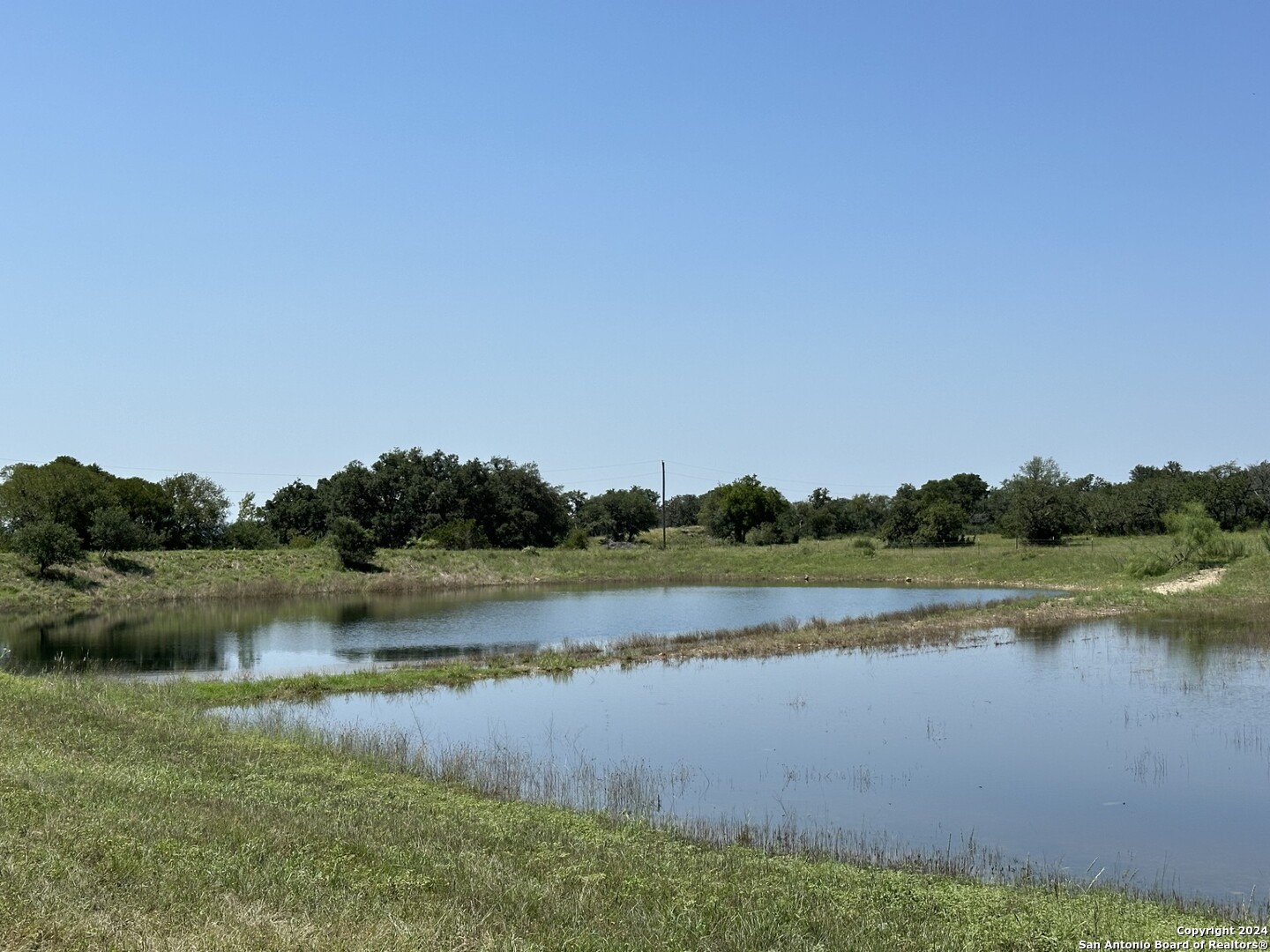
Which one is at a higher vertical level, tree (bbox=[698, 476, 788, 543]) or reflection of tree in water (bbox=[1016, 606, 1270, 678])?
tree (bbox=[698, 476, 788, 543])

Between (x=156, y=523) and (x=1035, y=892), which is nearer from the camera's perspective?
(x=1035, y=892)

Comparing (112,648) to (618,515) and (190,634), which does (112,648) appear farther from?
(618,515)

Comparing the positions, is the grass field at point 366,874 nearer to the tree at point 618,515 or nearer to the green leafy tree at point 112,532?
the green leafy tree at point 112,532

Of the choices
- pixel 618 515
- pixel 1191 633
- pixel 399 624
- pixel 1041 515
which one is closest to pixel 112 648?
pixel 399 624

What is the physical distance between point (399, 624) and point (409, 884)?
4052cm

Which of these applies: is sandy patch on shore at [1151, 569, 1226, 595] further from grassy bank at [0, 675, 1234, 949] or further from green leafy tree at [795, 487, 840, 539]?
green leafy tree at [795, 487, 840, 539]

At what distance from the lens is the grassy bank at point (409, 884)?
25.4 feet

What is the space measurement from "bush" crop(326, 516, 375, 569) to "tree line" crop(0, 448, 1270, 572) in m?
0.09

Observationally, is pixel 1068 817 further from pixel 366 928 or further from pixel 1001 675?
pixel 1001 675

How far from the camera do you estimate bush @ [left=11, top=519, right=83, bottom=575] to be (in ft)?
200

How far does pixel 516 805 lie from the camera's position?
49.0ft

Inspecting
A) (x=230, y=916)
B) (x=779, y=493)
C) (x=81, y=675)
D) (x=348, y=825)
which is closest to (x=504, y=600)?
(x=81, y=675)

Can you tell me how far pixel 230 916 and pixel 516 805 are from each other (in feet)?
24.4

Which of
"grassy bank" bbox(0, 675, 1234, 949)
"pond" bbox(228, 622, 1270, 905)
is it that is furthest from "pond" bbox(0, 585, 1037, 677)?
"grassy bank" bbox(0, 675, 1234, 949)
